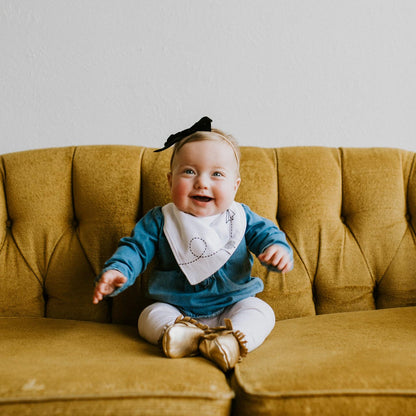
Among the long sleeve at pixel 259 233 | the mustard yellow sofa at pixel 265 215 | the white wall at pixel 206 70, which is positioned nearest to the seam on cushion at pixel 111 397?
the mustard yellow sofa at pixel 265 215

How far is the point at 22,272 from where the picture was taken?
1357 millimetres

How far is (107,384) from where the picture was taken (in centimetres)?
77

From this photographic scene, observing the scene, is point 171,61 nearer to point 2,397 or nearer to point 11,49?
point 11,49

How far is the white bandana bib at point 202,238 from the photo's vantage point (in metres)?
1.23

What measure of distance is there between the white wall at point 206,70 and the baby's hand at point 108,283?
32.0 inches

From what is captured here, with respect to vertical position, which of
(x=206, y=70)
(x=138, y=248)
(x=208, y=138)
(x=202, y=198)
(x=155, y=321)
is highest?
(x=206, y=70)

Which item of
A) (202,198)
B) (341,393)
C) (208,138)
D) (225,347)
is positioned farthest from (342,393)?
(208,138)

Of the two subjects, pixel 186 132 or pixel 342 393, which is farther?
pixel 186 132

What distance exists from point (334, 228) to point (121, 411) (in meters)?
0.91

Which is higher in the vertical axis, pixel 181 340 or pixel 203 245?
pixel 203 245

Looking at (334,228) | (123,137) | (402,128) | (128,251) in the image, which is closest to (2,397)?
(128,251)

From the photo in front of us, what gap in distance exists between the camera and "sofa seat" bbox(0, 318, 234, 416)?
0.75m

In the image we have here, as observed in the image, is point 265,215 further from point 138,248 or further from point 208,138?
point 138,248

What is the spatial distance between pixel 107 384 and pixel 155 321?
34 centimetres
